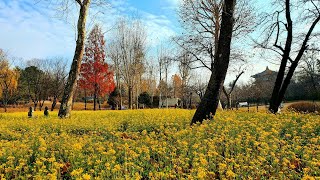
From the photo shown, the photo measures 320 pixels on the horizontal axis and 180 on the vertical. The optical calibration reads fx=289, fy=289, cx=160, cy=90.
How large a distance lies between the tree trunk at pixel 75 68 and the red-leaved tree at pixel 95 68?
2111 centimetres

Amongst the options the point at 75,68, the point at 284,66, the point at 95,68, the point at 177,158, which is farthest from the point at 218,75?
the point at 95,68

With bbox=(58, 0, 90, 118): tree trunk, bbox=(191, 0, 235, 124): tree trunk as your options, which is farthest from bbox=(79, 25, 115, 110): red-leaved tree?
bbox=(191, 0, 235, 124): tree trunk

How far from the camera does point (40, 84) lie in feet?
150

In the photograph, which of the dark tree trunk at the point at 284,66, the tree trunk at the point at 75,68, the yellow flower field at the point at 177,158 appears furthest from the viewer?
the tree trunk at the point at 75,68

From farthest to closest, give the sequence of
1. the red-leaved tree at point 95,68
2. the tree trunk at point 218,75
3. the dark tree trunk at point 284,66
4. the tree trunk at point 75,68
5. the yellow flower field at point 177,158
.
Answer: the red-leaved tree at point 95,68 < the tree trunk at point 75,68 < the dark tree trunk at point 284,66 < the tree trunk at point 218,75 < the yellow flower field at point 177,158

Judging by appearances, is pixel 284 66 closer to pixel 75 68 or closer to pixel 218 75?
pixel 218 75

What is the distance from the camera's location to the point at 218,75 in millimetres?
7992

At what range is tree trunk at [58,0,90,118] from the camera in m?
12.4

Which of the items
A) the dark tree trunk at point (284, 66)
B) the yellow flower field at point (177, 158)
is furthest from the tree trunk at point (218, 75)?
the dark tree trunk at point (284, 66)

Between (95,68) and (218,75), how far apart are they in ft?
90.7

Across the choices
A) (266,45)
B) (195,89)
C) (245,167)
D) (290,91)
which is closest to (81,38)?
(266,45)

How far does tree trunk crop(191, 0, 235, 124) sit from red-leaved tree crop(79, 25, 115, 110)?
2734 centimetres

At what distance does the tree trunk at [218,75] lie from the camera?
7914 millimetres

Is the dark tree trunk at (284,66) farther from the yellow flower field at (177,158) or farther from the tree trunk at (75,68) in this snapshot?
the tree trunk at (75,68)
